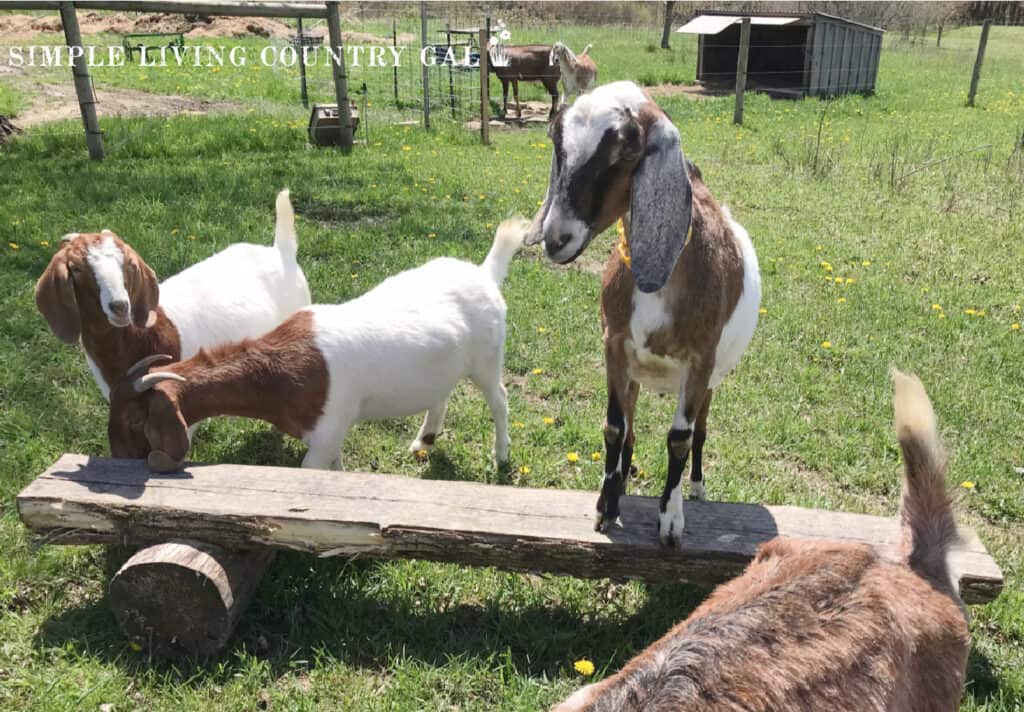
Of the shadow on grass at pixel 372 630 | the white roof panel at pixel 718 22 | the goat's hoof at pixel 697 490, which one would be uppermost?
the white roof panel at pixel 718 22

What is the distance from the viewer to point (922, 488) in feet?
7.63

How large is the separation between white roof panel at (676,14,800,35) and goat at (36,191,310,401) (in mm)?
15207

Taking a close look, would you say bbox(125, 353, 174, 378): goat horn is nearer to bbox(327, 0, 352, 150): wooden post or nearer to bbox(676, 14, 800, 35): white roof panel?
bbox(327, 0, 352, 150): wooden post

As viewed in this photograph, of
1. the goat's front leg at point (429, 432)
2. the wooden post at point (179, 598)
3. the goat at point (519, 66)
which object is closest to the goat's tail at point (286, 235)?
the goat's front leg at point (429, 432)

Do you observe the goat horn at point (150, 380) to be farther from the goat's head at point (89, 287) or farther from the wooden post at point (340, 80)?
the wooden post at point (340, 80)

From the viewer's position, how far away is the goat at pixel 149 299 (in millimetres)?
3580

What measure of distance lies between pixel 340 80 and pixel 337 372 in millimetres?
8053

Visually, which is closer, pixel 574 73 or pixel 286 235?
pixel 574 73

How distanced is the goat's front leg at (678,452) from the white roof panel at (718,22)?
53.3ft

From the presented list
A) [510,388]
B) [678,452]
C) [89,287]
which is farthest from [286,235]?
[678,452]

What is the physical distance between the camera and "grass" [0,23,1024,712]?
2.99 m

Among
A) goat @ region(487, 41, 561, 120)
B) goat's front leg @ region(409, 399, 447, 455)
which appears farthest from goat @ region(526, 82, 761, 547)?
goat @ region(487, 41, 561, 120)

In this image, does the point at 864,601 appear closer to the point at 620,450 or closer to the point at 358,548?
the point at 620,450

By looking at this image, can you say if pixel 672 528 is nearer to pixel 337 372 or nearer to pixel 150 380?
pixel 337 372
